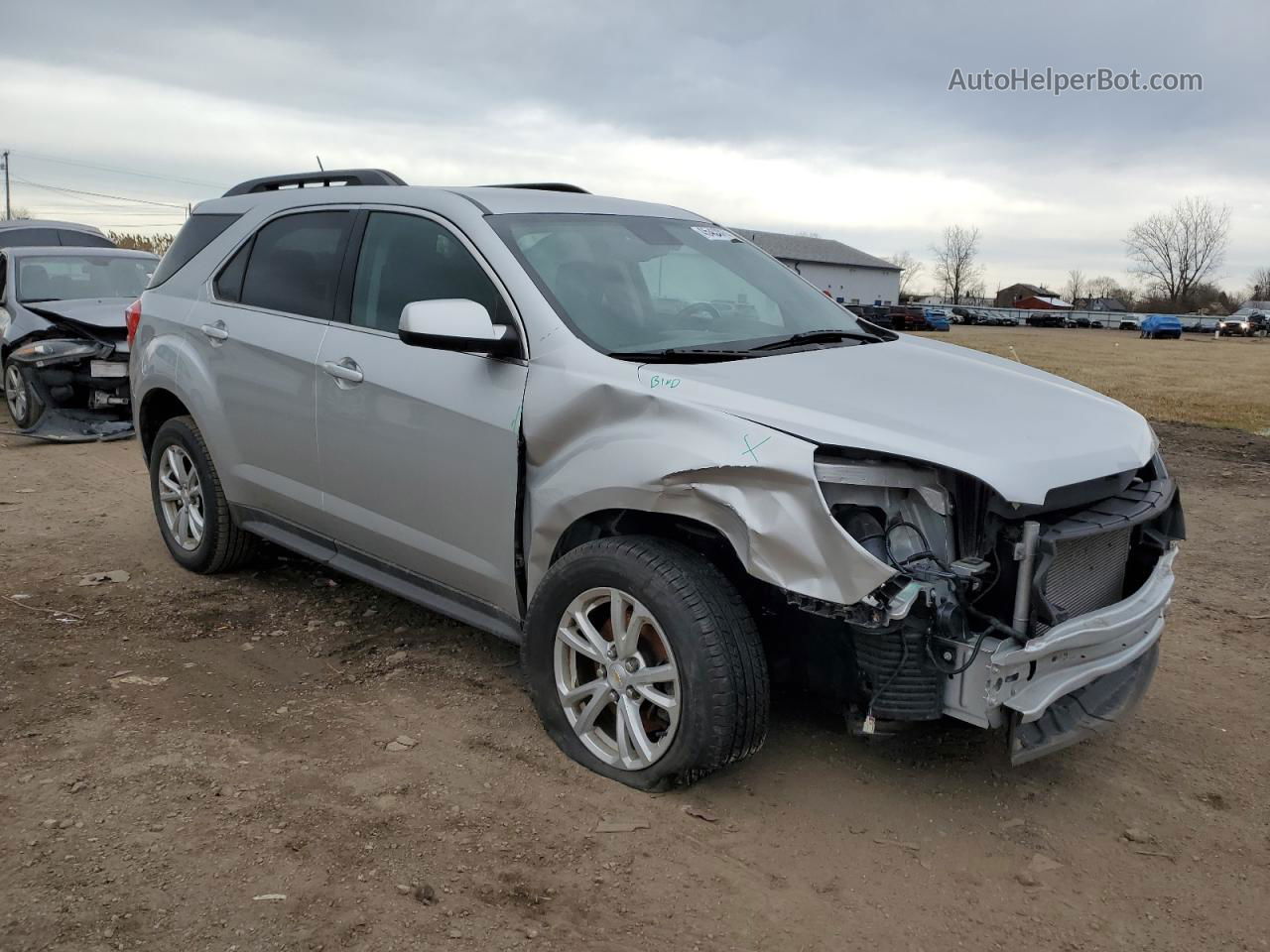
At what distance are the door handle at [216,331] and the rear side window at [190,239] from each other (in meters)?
0.52

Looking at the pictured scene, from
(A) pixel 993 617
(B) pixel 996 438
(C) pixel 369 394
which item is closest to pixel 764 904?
(A) pixel 993 617

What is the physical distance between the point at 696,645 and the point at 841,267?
333 feet

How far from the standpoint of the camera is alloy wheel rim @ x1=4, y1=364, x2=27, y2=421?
33.5ft

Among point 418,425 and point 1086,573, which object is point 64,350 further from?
point 1086,573

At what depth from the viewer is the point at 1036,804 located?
343cm

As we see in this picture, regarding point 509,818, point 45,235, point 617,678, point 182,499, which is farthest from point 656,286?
point 45,235

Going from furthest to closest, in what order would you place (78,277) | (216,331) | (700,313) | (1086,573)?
(78,277) < (216,331) < (700,313) < (1086,573)

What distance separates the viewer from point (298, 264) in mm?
4664

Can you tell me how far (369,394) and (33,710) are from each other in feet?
5.39

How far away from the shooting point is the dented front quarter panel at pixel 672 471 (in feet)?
9.39

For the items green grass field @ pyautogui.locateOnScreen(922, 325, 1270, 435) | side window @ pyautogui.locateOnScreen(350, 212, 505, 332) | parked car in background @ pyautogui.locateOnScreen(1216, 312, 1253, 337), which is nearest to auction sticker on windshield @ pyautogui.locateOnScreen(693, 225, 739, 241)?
side window @ pyautogui.locateOnScreen(350, 212, 505, 332)

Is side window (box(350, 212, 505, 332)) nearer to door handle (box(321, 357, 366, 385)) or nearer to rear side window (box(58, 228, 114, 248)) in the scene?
door handle (box(321, 357, 366, 385))

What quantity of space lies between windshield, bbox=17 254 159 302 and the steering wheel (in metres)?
8.72

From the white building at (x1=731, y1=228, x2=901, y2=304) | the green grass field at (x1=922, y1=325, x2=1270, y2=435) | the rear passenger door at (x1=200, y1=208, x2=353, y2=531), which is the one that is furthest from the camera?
the white building at (x1=731, y1=228, x2=901, y2=304)
